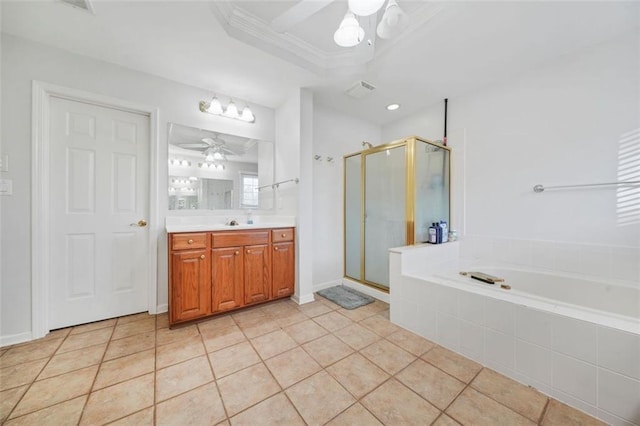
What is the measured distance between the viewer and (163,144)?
7.11 feet

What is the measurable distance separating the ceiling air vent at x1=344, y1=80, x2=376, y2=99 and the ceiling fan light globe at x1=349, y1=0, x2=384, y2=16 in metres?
1.20

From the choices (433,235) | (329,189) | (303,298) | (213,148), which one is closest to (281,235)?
(303,298)

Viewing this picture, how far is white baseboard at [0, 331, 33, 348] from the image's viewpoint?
159 cm

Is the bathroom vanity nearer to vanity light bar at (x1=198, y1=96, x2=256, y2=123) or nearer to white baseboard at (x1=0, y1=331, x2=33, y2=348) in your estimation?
white baseboard at (x1=0, y1=331, x2=33, y2=348)

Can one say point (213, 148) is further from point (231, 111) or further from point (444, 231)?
point (444, 231)

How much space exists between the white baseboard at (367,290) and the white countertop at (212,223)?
1157 millimetres

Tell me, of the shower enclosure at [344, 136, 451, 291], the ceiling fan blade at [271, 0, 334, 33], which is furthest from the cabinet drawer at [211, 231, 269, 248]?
the ceiling fan blade at [271, 0, 334, 33]

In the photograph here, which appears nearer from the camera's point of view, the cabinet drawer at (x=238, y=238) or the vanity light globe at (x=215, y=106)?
the cabinet drawer at (x=238, y=238)

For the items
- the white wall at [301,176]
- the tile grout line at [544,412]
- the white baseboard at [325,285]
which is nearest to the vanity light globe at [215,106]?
the white wall at [301,176]

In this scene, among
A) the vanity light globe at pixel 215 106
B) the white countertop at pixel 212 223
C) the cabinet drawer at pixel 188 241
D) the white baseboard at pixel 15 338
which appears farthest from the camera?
the vanity light globe at pixel 215 106

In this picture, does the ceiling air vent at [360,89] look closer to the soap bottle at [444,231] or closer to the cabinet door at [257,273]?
the soap bottle at [444,231]

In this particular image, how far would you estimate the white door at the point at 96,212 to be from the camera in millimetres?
1833

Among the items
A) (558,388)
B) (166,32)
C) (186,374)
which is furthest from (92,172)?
(558,388)

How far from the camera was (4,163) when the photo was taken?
1.61m
